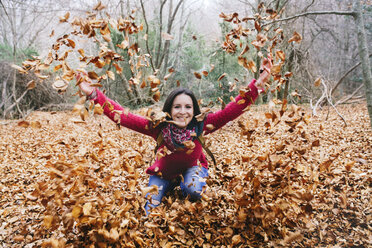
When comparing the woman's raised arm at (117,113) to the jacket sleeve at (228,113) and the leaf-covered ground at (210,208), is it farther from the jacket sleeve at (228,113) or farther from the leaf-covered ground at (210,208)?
the jacket sleeve at (228,113)

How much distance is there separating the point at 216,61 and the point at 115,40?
381cm

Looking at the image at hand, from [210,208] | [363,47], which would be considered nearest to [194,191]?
[210,208]

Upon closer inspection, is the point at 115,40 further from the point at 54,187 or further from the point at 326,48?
the point at 326,48

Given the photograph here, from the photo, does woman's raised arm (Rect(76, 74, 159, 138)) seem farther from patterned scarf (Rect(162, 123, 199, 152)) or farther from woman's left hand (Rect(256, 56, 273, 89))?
woman's left hand (Rect(256, 56, 273, 89))

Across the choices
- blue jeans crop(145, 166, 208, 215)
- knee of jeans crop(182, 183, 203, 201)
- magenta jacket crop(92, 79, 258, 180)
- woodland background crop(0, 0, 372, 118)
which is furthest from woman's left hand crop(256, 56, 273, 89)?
woodland background crop(0, 0, 372, 118)

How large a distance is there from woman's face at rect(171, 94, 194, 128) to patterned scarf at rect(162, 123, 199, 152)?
64mm

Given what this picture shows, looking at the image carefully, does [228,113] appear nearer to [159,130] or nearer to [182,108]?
[182,108]

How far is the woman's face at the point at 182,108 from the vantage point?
1.75 m

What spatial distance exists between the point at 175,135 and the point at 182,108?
0.73 feet

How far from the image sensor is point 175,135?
1.79 m

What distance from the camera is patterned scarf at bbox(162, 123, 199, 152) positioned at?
1783 mm

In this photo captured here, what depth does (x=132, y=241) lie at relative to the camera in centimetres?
132

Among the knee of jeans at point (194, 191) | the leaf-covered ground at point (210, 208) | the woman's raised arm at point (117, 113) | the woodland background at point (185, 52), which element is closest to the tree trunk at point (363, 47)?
the leaf-covered ground at point (210, 208)

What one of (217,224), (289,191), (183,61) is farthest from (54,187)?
(183,61)
